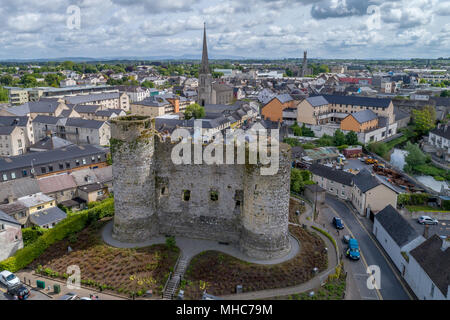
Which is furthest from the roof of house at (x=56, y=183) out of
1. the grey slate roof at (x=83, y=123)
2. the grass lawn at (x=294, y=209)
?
the grey slate roof at (x=83, y=123)

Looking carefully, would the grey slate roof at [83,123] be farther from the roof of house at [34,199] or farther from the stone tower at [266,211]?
the stone tower at [266,211]

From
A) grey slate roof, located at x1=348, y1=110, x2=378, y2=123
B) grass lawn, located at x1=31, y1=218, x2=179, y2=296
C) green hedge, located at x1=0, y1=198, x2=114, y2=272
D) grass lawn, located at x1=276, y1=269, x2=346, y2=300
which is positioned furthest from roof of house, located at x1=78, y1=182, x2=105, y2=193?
grey slate roof, located at x1=348, y1=110, x2=378, y2=123

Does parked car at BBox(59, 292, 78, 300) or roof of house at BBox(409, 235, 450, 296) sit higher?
roof of house at BBox(409, 235, 450, 296)

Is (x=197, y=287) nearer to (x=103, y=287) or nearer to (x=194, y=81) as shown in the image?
(x=103, y=287)

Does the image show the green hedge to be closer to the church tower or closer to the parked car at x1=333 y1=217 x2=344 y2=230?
the parked car at x1=333 y1=217 x2=344 y2=230
